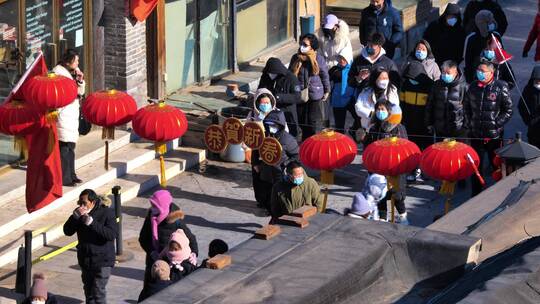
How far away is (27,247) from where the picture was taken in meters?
15.6

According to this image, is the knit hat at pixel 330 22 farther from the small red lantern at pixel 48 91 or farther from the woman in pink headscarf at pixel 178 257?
the woman in pink headscarf at pixel 178 257

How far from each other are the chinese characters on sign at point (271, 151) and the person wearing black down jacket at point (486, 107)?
2596 mm

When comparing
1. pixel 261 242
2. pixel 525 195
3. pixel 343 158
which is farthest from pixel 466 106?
pixel 261 242

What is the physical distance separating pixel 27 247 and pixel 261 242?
4140 millimetres

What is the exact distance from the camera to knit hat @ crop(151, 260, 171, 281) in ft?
45.5

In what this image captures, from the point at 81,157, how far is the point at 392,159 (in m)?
4.73

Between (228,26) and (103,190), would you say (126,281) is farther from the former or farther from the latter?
(228,26)

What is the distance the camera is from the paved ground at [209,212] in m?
16.7

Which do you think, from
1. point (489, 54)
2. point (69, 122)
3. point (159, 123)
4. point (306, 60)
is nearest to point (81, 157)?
point (69, 122)

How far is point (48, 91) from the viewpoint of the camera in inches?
682

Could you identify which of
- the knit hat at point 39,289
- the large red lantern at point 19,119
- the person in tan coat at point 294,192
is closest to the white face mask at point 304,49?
the person in tan coat at point 294,192

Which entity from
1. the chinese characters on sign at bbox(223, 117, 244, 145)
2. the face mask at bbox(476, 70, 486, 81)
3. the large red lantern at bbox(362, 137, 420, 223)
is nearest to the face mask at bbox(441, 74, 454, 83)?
the face mask at bbox(476, 70, 486, 81)

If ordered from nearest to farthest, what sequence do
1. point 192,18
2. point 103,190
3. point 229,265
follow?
point 229,265 < point 103,190 < point 192,18

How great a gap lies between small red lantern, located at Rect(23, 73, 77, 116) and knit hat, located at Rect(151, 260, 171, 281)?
4025 millimetres
